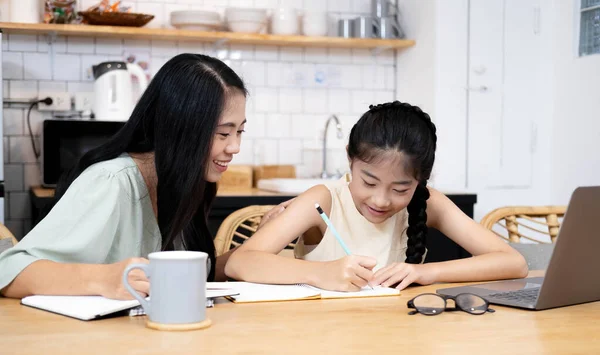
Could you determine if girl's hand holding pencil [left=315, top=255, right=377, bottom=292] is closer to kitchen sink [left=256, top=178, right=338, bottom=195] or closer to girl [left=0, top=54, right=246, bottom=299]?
girl [left=0, top=54, right=246, bottom=299]

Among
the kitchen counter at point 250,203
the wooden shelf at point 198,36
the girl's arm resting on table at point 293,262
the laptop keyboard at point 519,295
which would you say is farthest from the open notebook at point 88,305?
the wooden shelf at point 198,36

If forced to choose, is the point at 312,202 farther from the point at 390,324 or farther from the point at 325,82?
the point at 325,82

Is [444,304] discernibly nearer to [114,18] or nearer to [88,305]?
[88,305]

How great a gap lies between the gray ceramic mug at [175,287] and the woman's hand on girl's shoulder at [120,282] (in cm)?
10

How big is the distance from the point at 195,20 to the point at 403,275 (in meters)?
2.65

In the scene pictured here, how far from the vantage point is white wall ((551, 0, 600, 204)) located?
4.14 m

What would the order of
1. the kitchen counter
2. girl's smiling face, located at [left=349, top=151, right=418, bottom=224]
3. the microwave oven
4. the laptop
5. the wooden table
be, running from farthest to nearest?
the microwave oven < the kitchen counter < girl's smiling face, located at [left=349, top=151, right=418, bottom=224] < the laptop < the wooden table

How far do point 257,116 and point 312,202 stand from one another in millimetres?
2426

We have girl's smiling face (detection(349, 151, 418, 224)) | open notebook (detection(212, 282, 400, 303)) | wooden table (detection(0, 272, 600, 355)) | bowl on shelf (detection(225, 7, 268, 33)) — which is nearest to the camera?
wooden table (detection(0, 272, 600, 355))

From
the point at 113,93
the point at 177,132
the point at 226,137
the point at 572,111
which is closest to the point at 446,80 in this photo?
the point at 572,111

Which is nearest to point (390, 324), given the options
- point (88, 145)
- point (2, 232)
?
point (2, 232)

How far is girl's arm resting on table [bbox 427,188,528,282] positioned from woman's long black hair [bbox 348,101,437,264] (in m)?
0.07

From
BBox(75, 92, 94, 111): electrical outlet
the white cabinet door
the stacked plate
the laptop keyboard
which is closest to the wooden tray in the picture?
the stacked plate

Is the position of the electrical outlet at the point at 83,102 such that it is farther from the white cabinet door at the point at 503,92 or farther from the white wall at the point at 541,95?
the white cabinet door at the point at 503,92
